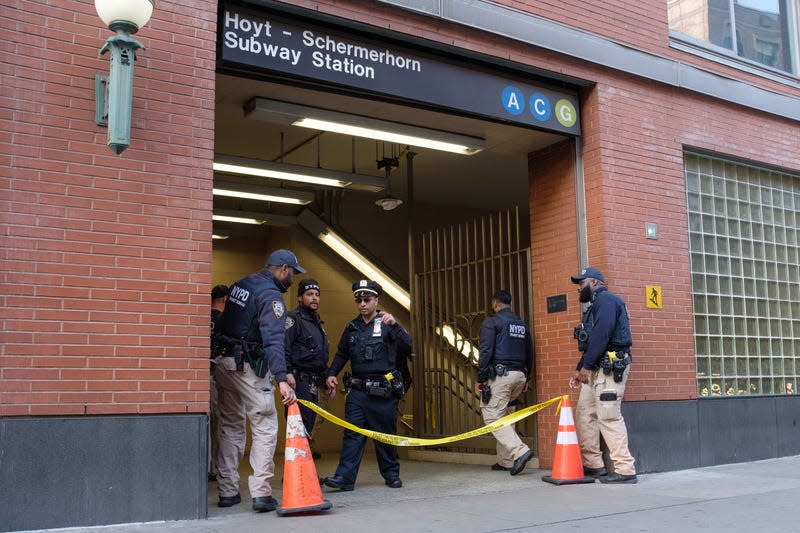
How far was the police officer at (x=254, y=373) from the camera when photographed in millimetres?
6266

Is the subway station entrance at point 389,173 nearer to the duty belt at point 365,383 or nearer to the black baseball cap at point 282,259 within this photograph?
the black baseball cap at point 282,259

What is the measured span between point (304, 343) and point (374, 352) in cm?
67

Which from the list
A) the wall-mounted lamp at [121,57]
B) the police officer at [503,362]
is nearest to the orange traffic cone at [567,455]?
the police officer at [503,362]

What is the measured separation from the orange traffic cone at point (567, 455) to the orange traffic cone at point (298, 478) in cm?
262

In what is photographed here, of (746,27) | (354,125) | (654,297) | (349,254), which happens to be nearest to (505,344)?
(654,297)

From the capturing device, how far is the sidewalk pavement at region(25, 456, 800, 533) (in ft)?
18.4

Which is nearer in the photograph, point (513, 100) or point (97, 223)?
point (97, 223)

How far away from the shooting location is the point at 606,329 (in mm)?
7703

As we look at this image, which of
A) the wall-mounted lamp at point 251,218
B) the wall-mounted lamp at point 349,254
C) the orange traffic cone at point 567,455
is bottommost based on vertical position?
the orange traffic cone at point 567,455

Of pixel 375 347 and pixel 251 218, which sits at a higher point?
pixel 251 218

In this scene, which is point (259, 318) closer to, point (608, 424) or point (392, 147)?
point (608, 424)

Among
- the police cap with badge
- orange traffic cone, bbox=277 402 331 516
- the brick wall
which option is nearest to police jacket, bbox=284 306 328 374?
the police cap with badge

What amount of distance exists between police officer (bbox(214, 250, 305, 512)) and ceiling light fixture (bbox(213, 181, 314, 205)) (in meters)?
4.24

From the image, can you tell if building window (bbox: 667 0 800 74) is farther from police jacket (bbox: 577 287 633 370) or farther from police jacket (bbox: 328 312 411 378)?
police jacket (bbox: 328 312 411 378)
